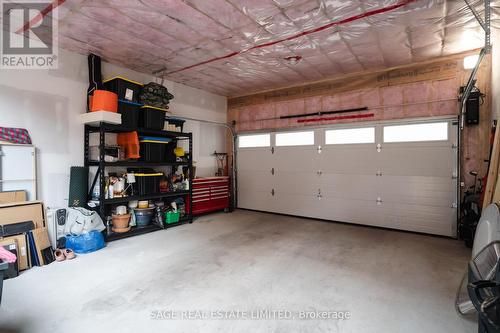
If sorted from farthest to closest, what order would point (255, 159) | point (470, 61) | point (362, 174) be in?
point (255, 159), point (362, 174), point (470, 61)

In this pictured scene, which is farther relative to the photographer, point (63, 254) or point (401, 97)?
point (401, 97)

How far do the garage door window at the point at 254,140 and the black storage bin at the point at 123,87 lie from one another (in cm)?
283

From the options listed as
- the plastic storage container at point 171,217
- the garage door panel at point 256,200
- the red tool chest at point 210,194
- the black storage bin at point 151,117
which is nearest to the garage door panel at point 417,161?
the garage door panel at point 256,200

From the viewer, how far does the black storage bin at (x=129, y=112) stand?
3.95 meters

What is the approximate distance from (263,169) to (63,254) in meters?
4.02

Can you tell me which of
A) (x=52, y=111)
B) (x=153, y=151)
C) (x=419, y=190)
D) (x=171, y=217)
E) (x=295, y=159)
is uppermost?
(x=52, y=111)

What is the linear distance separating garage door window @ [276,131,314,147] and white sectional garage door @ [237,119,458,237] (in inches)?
0.8

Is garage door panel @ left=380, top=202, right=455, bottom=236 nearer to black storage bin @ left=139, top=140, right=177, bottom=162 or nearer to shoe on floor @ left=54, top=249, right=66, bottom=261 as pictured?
black storage bin @ left=139, top=140, right=177, bottom=162

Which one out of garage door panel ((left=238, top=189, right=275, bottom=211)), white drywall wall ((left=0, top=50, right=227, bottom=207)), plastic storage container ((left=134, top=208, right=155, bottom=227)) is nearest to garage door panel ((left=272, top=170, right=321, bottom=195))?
garage door panel ((left=238, top=189, right=275, bottom=211))

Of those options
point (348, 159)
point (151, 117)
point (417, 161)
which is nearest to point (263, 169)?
point (348, 159)

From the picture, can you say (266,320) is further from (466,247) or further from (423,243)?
(466,247)

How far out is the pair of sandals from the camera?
308 centimetres

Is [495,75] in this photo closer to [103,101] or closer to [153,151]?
[153,151]

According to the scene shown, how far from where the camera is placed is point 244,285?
2.51 meters
